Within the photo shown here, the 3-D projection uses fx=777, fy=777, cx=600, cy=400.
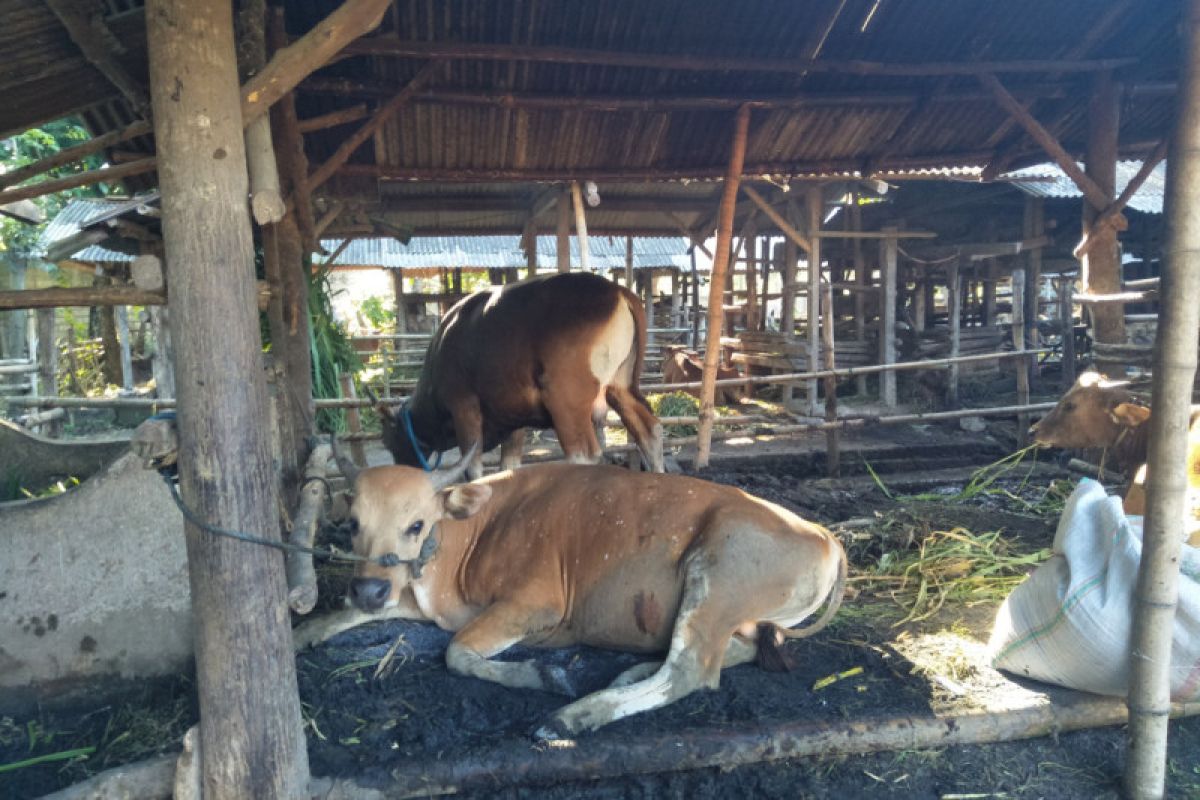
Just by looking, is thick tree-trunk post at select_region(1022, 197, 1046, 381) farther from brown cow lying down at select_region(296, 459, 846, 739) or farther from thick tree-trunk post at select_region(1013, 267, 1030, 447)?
brown cow lying down at select_region(296, 459, 846, 739)

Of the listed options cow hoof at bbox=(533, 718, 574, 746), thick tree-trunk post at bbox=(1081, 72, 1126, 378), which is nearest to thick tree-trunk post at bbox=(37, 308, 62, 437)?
cow hoof at bbox=(533, 718, 574, 746)

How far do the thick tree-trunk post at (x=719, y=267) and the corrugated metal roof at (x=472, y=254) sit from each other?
1133 centimetres

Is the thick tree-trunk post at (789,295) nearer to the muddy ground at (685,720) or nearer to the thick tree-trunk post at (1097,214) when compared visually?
the thick tree-trunk post at (1097,214)

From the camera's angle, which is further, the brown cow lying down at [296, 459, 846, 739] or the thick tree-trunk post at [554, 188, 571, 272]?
the thick tree-trunk post at [554, 188, 571, 272]

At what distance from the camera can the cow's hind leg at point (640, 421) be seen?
6691 mm

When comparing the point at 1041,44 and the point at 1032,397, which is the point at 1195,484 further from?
the point at 1032,397

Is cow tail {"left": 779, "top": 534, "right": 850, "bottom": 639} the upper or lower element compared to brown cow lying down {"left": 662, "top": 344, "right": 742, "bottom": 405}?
lower

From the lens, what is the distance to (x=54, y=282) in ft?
70.0

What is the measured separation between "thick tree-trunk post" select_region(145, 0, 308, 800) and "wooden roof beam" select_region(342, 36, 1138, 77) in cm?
234

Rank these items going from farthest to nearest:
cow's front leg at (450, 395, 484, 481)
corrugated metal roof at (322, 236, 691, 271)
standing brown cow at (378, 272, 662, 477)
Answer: corrugated metal roof at (322, 236, 691, 271) < cow's front leg at (450, 395, 484, 481) < standing brown cow at (378, 272, 662, 477)

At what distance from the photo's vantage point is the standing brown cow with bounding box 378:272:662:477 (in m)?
6.13

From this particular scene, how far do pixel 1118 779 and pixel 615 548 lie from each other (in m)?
2.30

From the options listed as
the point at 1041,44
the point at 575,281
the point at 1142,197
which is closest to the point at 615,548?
the point at 575,281

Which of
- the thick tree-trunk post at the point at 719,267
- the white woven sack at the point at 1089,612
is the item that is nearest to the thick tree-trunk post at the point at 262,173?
the white woven sack at the point at 1089,612
